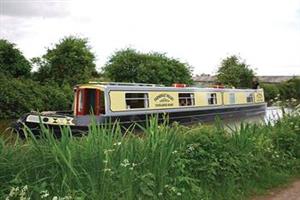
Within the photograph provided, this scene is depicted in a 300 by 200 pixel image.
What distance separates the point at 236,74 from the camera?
41531 millimetres

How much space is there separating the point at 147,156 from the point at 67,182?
3.21 feet

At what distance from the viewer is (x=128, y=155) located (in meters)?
4.74

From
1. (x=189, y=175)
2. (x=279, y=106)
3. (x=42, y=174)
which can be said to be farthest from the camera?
(x=279, y=106)

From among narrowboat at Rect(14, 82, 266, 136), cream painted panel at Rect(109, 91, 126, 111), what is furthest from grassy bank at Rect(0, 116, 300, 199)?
cream painted panel at Rect(109, 91, 126, 111)

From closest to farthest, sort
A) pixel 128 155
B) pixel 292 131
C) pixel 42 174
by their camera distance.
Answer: pixel 42 174 < pixel 128 155 < pixel 292 131

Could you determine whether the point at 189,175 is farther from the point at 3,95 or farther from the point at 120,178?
the point at 3,95

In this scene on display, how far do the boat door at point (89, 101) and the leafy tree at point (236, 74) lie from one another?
86.1 ft

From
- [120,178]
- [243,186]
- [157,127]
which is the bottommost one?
[243,186]

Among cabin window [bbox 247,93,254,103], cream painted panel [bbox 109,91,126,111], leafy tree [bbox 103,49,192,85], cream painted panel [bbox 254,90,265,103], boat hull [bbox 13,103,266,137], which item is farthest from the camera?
cream painted panel [bbox 254,90,265,103]

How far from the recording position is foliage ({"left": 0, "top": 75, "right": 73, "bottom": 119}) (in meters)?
21.0

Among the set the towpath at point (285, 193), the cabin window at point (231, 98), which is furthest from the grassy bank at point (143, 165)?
the cabin window at point (231, 98)

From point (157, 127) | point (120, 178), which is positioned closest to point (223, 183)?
point (157, 127)

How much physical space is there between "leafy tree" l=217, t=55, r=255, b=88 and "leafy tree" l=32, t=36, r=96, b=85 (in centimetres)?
1752

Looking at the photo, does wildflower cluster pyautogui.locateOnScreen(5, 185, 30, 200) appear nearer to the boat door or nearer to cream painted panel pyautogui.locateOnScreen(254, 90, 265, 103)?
the boat door
